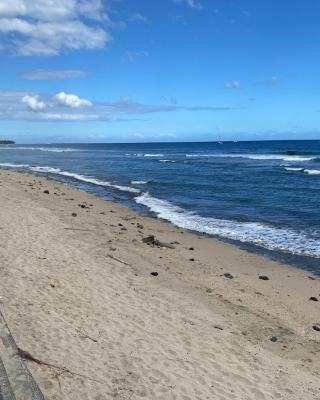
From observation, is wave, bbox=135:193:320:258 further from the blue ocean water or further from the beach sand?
the beach sand

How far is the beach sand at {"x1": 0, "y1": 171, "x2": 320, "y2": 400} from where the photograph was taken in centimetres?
548

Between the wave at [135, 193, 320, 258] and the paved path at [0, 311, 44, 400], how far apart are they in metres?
9.96

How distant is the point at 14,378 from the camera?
4.54 meters

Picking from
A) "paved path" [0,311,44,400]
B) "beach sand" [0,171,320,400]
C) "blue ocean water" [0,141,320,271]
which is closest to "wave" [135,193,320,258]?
"blue ocean water" [0,141,320,271]

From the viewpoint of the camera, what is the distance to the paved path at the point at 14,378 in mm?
4281

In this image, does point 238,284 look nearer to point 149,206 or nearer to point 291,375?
point 291,375

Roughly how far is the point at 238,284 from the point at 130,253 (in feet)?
10.0

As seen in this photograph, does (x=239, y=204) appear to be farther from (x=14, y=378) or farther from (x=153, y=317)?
(x=14, y=378)

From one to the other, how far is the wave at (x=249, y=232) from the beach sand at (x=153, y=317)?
1.38 meters

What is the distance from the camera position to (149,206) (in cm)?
2236

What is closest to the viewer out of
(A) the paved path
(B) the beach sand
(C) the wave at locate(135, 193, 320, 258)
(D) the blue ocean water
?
(A) the paved path

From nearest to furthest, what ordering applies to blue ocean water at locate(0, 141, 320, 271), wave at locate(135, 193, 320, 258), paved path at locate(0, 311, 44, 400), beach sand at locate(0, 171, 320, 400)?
1. paved path at locate(0, 311, 44, 400)
2. beach sand at locate(0, 171, 320, 400)
3. wave at locate(135, 193, 320, 258)
4. blue ocean water at locate(0, 141, 320, 271)

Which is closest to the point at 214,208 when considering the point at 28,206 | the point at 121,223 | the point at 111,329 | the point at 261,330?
the point at 121,223

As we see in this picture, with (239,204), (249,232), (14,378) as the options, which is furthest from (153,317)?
(239,204)
